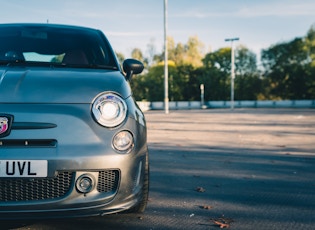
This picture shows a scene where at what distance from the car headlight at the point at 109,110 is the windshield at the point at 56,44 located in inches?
40.1

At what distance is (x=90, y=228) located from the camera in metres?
2.93

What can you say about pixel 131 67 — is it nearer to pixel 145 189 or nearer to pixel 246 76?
pixel 145 189

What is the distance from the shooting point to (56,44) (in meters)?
4.09

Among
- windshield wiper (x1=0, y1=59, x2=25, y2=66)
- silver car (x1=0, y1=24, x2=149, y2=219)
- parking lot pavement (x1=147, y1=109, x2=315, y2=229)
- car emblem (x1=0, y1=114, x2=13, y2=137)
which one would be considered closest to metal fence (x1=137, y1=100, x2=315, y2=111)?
parking lot pavement (x1=147, y1=109, x2=315, y2=229)

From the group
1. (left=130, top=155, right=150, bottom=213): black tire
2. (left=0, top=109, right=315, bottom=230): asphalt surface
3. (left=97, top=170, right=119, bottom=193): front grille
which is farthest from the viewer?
(left=0, top=109, right=315, bottom=230): asphalt surface

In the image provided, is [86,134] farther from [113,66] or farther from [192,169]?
[192,169]

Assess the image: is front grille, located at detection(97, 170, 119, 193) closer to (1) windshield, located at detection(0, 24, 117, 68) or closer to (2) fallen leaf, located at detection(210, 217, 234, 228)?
(2) fallen leaf, located at detection(210, 217, 234, 228)

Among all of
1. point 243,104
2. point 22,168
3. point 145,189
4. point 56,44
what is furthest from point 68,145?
point 243,104

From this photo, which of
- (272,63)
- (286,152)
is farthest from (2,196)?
(272,63)

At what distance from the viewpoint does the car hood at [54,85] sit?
8.57 ft

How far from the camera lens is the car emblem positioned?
2.44 meters

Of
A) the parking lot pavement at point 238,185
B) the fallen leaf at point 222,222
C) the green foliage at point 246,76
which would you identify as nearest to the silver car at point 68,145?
the fallen leaf at point 222,222

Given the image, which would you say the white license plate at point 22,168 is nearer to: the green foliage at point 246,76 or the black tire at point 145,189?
the black tire at point 145,189

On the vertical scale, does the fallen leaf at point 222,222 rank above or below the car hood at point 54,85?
below
